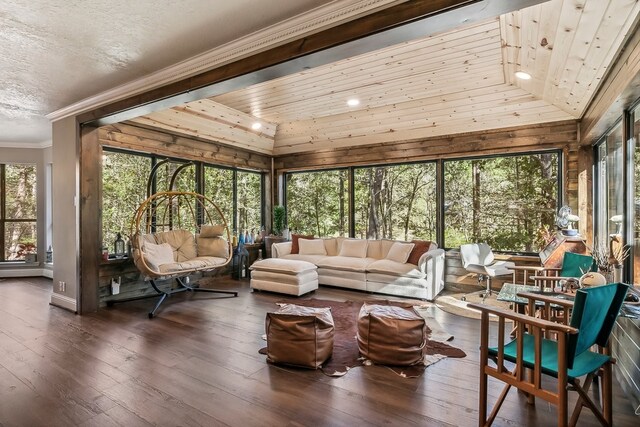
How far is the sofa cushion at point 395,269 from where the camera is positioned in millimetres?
5109

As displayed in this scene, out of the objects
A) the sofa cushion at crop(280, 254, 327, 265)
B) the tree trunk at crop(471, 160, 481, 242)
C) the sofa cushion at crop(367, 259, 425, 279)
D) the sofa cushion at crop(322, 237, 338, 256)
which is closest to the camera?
the sofa cushion at crop(367, 259, 425, 279)

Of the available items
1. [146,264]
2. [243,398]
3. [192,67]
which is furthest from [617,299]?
[146,264]

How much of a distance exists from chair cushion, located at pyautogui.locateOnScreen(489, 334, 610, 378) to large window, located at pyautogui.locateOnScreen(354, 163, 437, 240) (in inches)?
162

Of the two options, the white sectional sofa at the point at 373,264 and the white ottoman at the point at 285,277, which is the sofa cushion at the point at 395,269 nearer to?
the white sectional sofa at the point at 373,264

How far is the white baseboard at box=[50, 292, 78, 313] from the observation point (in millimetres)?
4441

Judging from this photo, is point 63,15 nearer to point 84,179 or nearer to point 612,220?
point 84,179

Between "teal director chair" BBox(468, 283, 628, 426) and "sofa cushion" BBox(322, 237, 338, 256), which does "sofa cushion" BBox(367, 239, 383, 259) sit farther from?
"teal director chair" BBox(468, 283, 628, 426)

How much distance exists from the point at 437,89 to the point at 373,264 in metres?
2.78

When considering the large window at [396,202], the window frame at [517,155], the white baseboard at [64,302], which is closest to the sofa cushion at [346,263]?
the large window at [396,202]

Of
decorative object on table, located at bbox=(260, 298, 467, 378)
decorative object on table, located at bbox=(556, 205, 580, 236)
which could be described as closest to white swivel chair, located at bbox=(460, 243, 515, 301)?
decorative object on table, located at bbox=(556, 205, 580, 236)

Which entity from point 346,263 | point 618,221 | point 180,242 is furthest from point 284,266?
point 618,221

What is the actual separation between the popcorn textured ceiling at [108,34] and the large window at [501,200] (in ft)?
14.8

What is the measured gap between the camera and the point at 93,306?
14.6ft

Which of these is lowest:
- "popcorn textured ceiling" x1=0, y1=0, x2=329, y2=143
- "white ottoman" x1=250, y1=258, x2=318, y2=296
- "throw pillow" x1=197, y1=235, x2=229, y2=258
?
"white ottoman" x1=250, y1=258, x2=318, y2=296
